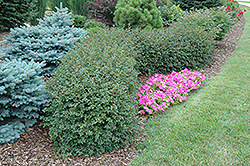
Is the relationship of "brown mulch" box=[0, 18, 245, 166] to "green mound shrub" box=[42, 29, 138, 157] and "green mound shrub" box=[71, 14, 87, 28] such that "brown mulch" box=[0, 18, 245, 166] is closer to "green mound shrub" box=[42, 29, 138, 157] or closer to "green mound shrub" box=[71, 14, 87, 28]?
"green mound shrub" box=[42, 29, 138, 157]

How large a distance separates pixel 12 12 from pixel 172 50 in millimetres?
5081

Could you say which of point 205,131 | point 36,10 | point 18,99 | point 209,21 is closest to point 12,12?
point 36,10

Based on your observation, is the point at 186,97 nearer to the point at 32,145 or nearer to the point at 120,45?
the point at 120,45

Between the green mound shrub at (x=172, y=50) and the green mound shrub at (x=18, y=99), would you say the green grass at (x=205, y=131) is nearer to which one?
the green mound shrub at (x=172, y=50)

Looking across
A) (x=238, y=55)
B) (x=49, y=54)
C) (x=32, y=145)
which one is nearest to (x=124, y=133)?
(x=32, y=145)

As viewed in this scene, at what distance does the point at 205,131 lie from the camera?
355 cm

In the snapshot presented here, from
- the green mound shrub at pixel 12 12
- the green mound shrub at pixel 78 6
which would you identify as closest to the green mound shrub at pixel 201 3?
the green mound shrub at pixel 78 6

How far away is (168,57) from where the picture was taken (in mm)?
5457

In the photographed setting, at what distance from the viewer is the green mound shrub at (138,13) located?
6.51 metres

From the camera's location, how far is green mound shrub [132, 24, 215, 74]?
5167 millimetres

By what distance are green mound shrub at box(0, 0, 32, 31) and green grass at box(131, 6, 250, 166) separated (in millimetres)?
5510

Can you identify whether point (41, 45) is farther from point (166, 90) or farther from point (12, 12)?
point (12, 12)

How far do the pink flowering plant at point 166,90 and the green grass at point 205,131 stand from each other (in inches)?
6.9

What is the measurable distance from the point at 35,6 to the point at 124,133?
5.90 meters
